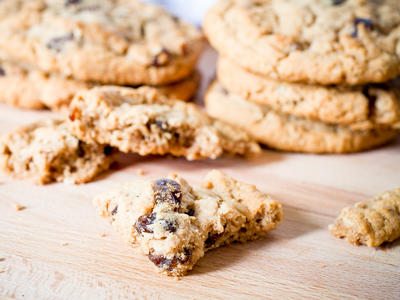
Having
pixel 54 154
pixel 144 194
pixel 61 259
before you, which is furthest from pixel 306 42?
pixel 61 259

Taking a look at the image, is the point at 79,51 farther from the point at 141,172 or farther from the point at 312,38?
the point at 312,38

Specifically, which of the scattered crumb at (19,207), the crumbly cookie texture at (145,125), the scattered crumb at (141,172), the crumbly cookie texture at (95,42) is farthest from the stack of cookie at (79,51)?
the scattered crumb at (19,207)

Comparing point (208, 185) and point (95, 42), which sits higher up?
point (95, 42)

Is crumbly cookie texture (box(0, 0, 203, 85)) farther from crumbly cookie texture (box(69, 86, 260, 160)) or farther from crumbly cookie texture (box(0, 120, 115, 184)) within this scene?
crumbly cookie texture (box(0, 120, 115, 184))

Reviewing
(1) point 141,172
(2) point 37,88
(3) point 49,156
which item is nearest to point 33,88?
(2) point 37,88

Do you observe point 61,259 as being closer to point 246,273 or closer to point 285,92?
point 246,273
